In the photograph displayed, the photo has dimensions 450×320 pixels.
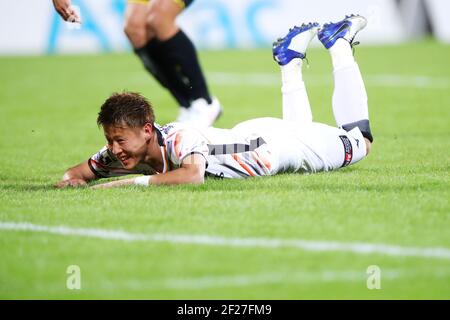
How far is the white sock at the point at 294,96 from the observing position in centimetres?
802

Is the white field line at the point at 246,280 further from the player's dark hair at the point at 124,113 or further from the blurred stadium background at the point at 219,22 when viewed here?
the blurred stadium background at the point at 219,22

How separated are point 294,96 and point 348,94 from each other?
424 mm

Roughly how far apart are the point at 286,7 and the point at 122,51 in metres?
3.83

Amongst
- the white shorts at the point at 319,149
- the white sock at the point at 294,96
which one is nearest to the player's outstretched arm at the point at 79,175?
the white shorts at the point at 319,149

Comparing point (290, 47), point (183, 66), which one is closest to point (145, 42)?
point (183, 66)

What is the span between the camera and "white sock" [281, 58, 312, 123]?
8.02m

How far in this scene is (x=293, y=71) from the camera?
812 centimetres

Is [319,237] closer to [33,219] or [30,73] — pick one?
[33,219]

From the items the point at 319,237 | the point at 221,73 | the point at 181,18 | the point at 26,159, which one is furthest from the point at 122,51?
the point at 319,237

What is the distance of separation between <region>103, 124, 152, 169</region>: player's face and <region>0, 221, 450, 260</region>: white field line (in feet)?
3.98

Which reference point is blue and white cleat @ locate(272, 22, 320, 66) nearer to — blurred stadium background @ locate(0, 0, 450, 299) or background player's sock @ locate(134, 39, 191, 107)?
blurred stadium background @ locate(0, 0, 450, 299)

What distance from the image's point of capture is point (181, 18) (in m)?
22.3
